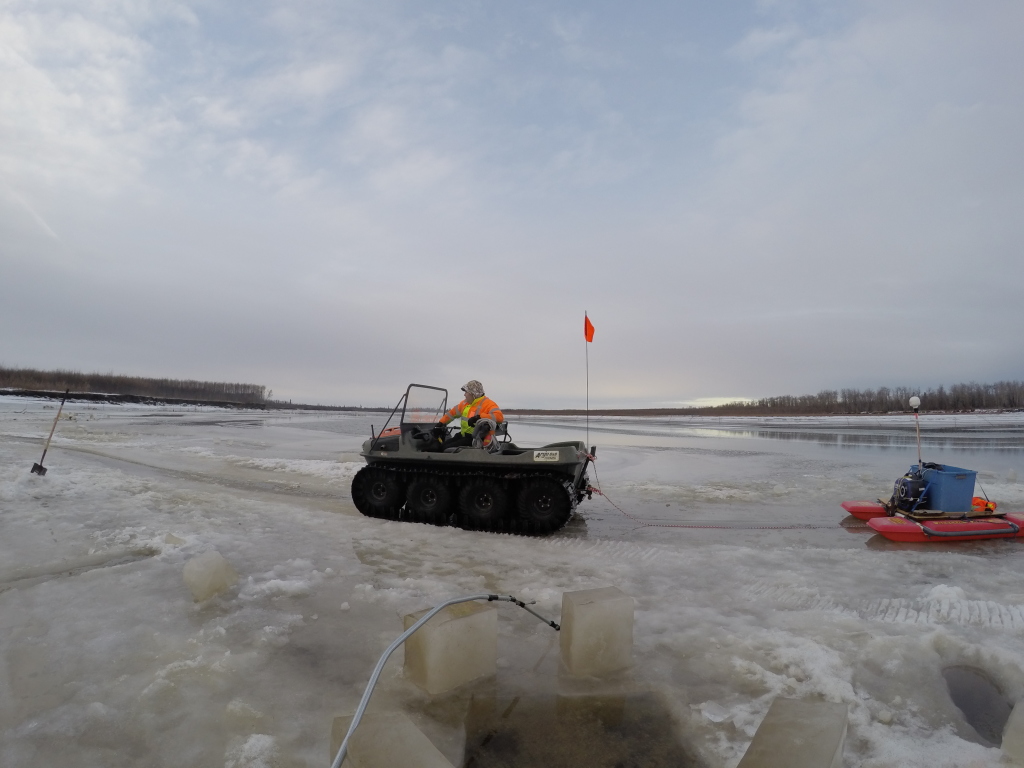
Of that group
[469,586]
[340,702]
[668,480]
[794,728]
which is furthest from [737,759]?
[668,480]

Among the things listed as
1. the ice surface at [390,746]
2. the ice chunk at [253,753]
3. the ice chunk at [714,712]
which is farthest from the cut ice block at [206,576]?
the ice chunk at [714,712]

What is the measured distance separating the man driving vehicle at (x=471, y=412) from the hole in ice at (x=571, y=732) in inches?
202

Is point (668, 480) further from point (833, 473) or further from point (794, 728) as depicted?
point (794, 728)

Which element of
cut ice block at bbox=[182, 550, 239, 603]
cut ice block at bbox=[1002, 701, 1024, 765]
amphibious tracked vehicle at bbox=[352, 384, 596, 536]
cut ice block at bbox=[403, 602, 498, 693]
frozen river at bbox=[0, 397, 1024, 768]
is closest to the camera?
cut ice block at bbox=[1002, 701, 1024, 765]

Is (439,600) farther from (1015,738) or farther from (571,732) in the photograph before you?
(1015,738)

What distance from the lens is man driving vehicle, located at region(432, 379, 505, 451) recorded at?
827 centimetres

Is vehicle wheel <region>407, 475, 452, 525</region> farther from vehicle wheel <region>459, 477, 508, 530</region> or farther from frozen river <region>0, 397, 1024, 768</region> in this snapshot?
frozen river <region>0, 397, 1024, 768</region>

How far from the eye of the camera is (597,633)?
3486 millimetres

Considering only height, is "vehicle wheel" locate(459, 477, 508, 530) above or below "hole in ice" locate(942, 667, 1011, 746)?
above

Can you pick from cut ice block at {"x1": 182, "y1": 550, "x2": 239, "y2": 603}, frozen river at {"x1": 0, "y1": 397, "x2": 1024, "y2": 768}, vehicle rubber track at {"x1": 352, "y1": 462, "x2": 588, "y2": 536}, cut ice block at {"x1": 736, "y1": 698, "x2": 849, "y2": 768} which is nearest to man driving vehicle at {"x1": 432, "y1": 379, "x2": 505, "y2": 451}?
vehicle rubber track at {"x1": 352, "y1": 462, "x2": 588, "y2": 536}

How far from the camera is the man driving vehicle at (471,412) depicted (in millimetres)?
8273

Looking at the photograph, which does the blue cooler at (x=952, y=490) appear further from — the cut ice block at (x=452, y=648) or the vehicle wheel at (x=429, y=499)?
the cut ice block at (x=452, y=648)

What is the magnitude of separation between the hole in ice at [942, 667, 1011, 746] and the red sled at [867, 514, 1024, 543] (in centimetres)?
404

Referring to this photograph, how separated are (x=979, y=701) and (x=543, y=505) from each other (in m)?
5.09
